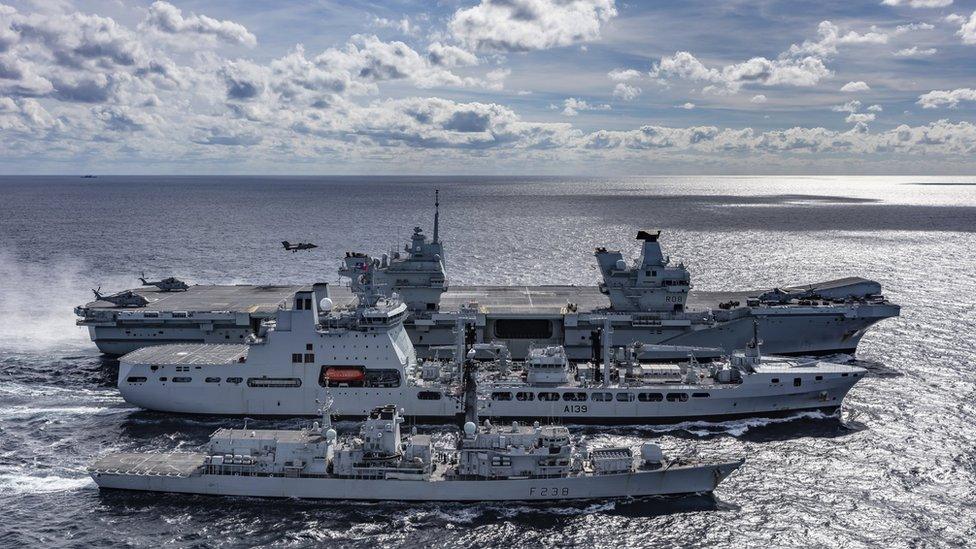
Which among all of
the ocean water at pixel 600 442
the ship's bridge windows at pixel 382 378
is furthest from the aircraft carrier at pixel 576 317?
the ship's bridge windows at pixel 382 378

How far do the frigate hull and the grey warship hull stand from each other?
61.1ft

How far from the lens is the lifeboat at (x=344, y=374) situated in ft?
134

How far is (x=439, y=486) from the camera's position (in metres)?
31.6

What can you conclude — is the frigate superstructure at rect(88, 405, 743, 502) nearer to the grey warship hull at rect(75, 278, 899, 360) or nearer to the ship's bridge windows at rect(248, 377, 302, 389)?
the ship's bridge windows at rect(248, 377, 302, 389)

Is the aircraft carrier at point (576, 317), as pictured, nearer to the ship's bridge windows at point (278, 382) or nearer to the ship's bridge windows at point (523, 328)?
the ship's bridge windows at point (523, 328)

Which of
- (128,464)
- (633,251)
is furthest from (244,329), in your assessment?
(633,251)

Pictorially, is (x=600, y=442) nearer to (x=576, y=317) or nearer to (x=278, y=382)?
(x=576, y=317)

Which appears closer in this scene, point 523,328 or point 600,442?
point 600,442

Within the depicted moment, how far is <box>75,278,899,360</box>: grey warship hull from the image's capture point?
166 ft

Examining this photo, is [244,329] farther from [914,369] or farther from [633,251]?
[633,251]

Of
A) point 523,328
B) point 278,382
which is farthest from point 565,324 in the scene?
point 278,382

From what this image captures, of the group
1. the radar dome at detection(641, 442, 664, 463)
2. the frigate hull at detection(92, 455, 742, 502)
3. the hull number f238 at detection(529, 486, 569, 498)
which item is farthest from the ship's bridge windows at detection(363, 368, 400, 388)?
the radar dome at detection(641, 442, 664, 463)

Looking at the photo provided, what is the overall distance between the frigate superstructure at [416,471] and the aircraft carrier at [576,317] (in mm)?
17860

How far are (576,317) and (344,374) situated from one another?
665 inches
